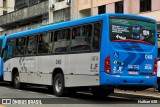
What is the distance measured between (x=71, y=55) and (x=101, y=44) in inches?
87.7

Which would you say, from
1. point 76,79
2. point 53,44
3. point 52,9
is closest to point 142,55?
point 76,79

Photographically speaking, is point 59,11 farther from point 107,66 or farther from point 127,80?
point 107,66

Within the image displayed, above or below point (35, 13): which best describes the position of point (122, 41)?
below

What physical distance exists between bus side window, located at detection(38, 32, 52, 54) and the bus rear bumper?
4667 millimetres

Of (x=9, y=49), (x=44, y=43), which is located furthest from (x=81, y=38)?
(x=9, y=49)

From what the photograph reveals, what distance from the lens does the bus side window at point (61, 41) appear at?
16969 millimetres

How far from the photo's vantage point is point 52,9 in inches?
1935

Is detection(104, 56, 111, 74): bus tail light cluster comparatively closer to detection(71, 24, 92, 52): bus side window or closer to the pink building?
detection(71, 24, 92, 52): bus side window

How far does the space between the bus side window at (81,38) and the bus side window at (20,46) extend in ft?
18.3

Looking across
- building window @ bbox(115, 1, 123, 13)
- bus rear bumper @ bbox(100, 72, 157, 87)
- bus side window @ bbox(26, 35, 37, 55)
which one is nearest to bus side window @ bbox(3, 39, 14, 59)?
bus side window @ bbox(26, 35, 37, 55)

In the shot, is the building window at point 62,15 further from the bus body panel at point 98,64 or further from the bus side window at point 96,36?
the bus side window at point 96,36

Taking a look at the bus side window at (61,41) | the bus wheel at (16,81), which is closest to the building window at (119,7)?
the bus wheel at (16,81)

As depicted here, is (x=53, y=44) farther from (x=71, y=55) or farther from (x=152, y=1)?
(x=152, y=1)

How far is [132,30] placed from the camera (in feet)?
49.4
